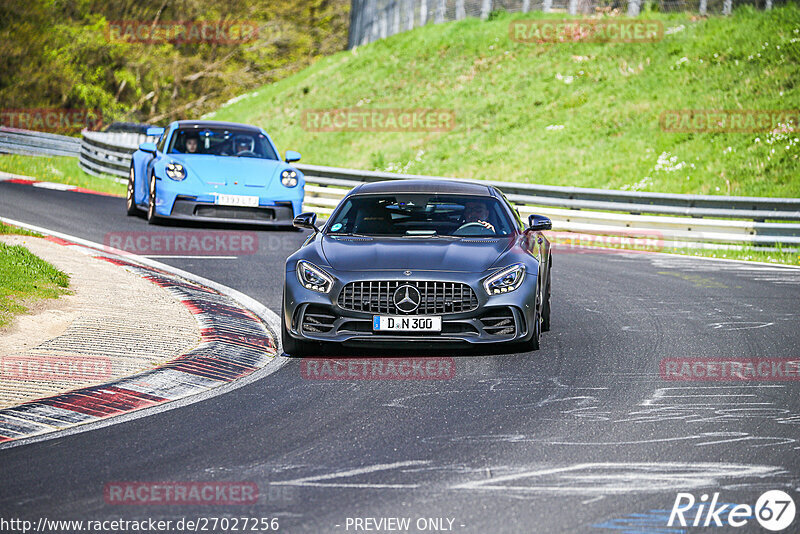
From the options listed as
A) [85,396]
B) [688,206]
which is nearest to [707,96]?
[688,206]

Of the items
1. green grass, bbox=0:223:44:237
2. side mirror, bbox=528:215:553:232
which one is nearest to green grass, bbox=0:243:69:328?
green grass, bbox=0:223:44:237

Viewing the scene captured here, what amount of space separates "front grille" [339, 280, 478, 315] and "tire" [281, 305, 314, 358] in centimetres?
51

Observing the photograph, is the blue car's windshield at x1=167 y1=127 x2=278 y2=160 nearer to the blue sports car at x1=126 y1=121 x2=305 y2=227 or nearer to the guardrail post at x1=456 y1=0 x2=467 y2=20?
the blue sports car at x1=126 y1=121 x2=305 y2=227

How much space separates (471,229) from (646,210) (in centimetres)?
1061

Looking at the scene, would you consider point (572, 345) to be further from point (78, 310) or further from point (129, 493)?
point (129, 493)

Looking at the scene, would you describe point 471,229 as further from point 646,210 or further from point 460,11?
point 460,11

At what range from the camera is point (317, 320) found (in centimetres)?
840

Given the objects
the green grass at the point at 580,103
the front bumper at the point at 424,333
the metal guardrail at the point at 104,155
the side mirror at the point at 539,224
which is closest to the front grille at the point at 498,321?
the front bumper at the point at 424,333

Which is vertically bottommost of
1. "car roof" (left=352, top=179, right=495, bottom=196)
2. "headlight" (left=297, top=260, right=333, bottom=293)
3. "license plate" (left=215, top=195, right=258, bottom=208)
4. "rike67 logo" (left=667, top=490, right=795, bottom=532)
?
"license plate" (left=215, top=195, right=258, bottom=208)

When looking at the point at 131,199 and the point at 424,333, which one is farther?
the point at 131,199

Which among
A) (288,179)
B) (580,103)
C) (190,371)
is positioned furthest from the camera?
(580,103)

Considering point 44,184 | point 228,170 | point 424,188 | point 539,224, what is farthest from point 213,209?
point 44,184

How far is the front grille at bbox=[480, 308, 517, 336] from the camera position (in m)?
8.35

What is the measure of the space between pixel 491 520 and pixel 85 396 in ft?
10.7
